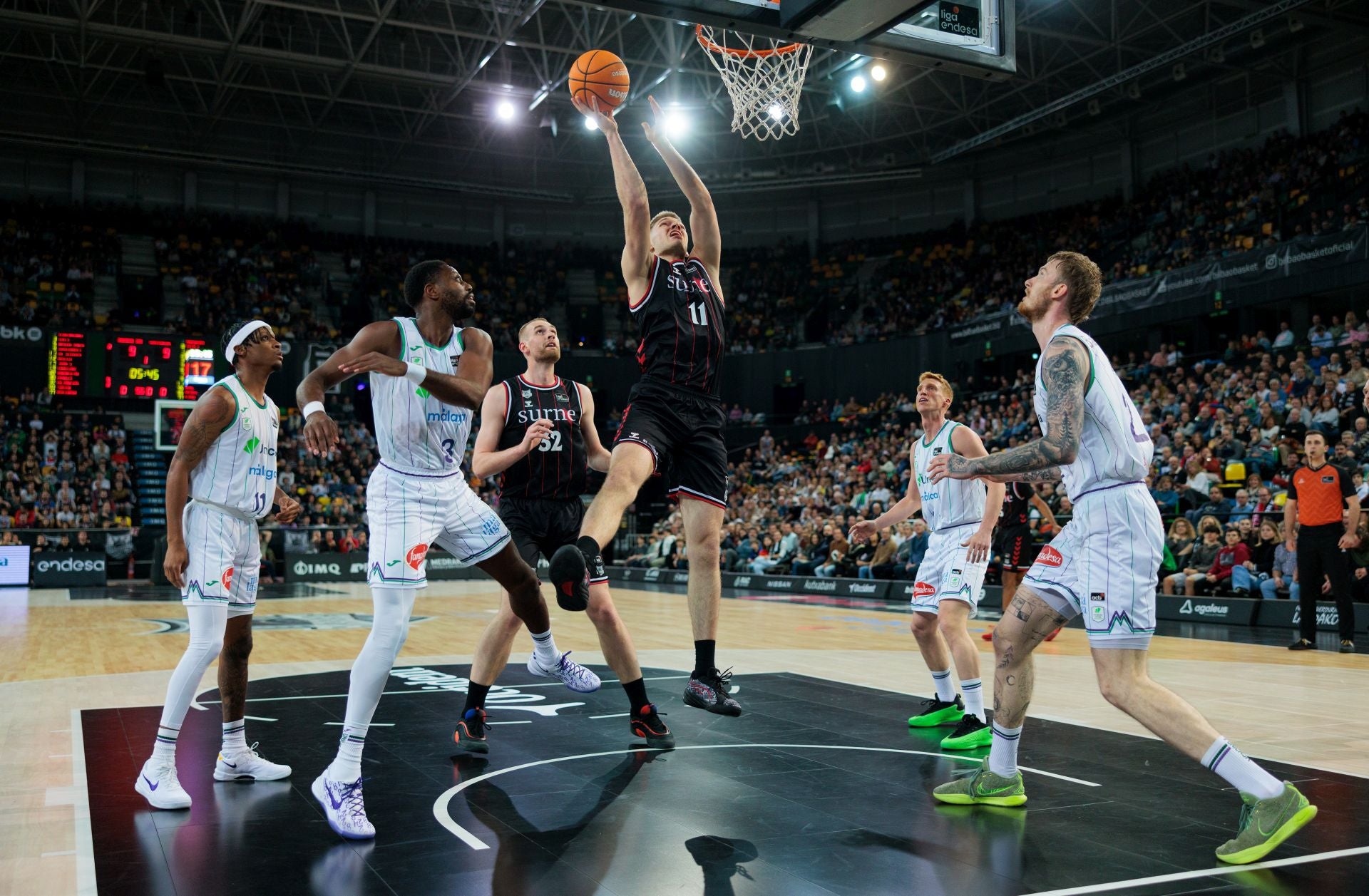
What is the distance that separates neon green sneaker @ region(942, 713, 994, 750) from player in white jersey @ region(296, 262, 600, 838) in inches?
96.6

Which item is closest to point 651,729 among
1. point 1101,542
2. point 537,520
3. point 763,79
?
point 537,520

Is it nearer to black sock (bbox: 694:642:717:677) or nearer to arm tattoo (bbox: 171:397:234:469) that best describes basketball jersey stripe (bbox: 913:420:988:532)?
black sock (bbox: 694:642:717:677)

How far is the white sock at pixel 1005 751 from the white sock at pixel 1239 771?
0.80m

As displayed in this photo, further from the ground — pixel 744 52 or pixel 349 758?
pixel 744 52

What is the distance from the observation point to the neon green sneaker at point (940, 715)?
6.24 metres

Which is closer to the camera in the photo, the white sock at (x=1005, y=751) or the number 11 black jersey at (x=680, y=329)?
the white sock at (x=1005, y=751)

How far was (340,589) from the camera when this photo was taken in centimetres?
2017

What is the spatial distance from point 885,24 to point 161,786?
5661 mm

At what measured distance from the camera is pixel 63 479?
24016 millimetres

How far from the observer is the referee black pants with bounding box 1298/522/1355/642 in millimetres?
9703

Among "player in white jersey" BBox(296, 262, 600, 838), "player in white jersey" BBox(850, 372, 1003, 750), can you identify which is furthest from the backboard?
"player in white jersey" BBox(296, 262, 600, 838)

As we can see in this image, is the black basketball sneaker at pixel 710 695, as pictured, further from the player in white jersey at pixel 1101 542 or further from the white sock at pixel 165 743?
the white sock at pixel 165 743

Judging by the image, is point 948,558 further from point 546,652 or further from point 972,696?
point 546,652

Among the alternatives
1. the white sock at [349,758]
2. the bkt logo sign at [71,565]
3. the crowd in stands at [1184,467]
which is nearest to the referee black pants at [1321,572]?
the crowd in stands at [1184,467]
